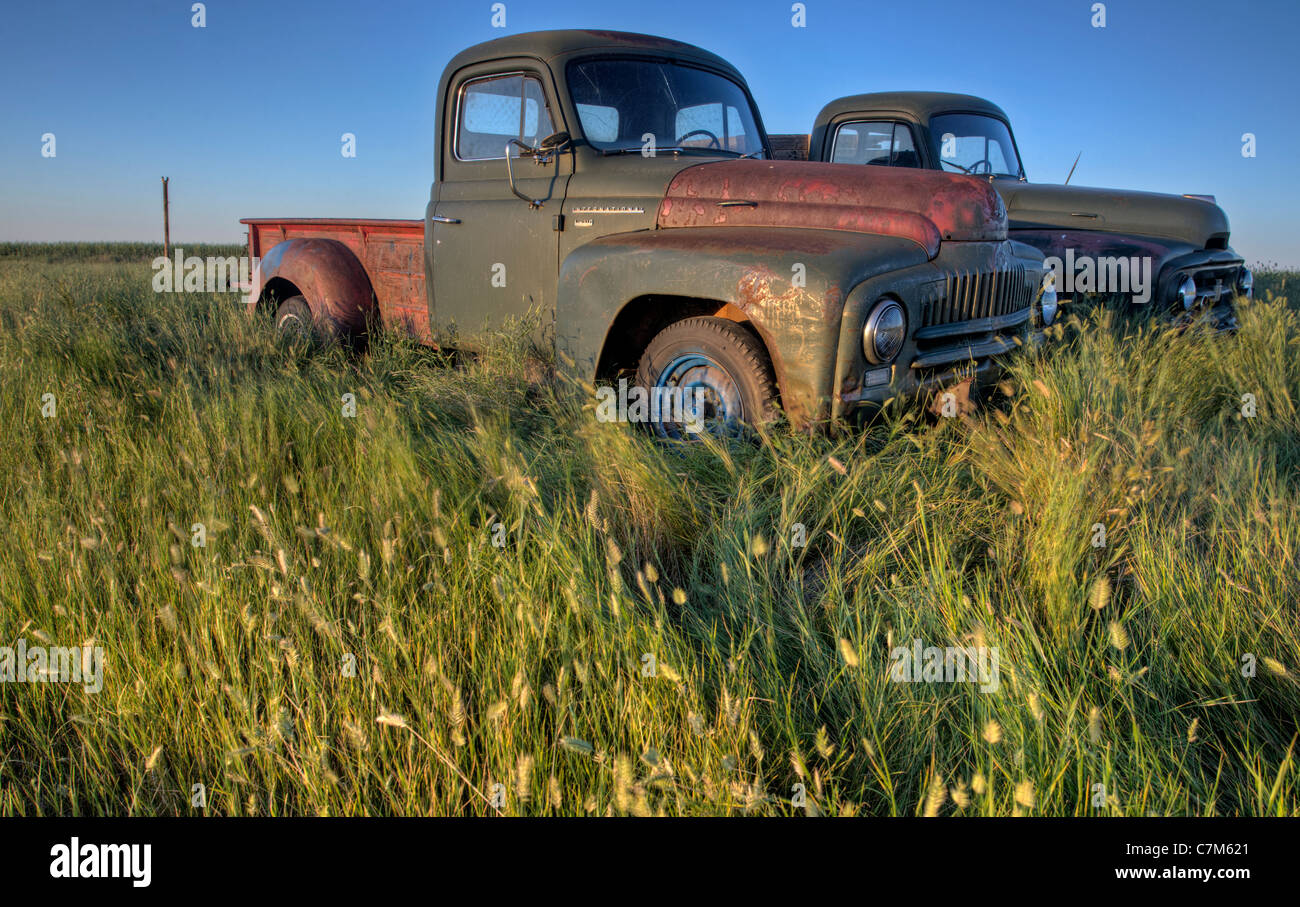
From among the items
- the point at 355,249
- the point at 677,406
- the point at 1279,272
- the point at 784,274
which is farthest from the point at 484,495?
the point at 1279,272

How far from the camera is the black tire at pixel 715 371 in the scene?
10.7 feet

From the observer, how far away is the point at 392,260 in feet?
17.6

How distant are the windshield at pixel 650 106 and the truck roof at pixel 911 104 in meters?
2.33

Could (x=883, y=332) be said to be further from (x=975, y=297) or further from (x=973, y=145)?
(x=973, y=145)

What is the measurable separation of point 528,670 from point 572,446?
5.06 feet

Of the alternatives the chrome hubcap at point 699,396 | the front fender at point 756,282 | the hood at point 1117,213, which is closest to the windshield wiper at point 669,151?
the front fender at point 756,282

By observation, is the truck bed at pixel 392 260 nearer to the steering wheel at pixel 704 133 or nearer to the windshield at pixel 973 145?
the steering wheel at pixel 704 133

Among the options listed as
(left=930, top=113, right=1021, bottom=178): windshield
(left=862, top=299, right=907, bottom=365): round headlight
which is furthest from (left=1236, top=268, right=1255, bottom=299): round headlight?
(left=862, top=299, right=907, bottom=365): round headlight

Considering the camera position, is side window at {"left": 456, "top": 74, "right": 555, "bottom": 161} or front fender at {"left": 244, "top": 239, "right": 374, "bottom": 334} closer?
side window at {"left": 456, "top": 74, "right": 555, "bottom": 161}

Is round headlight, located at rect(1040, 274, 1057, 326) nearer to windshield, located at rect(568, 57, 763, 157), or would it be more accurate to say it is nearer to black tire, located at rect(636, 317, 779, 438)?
windshield, located at rect(568, 57, 763, 157)

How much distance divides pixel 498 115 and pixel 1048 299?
320 cm

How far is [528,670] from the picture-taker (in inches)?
73.2

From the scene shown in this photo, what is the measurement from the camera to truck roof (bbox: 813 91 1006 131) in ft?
21.0

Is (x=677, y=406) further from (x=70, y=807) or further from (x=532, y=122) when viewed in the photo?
(x=70, y=807)
